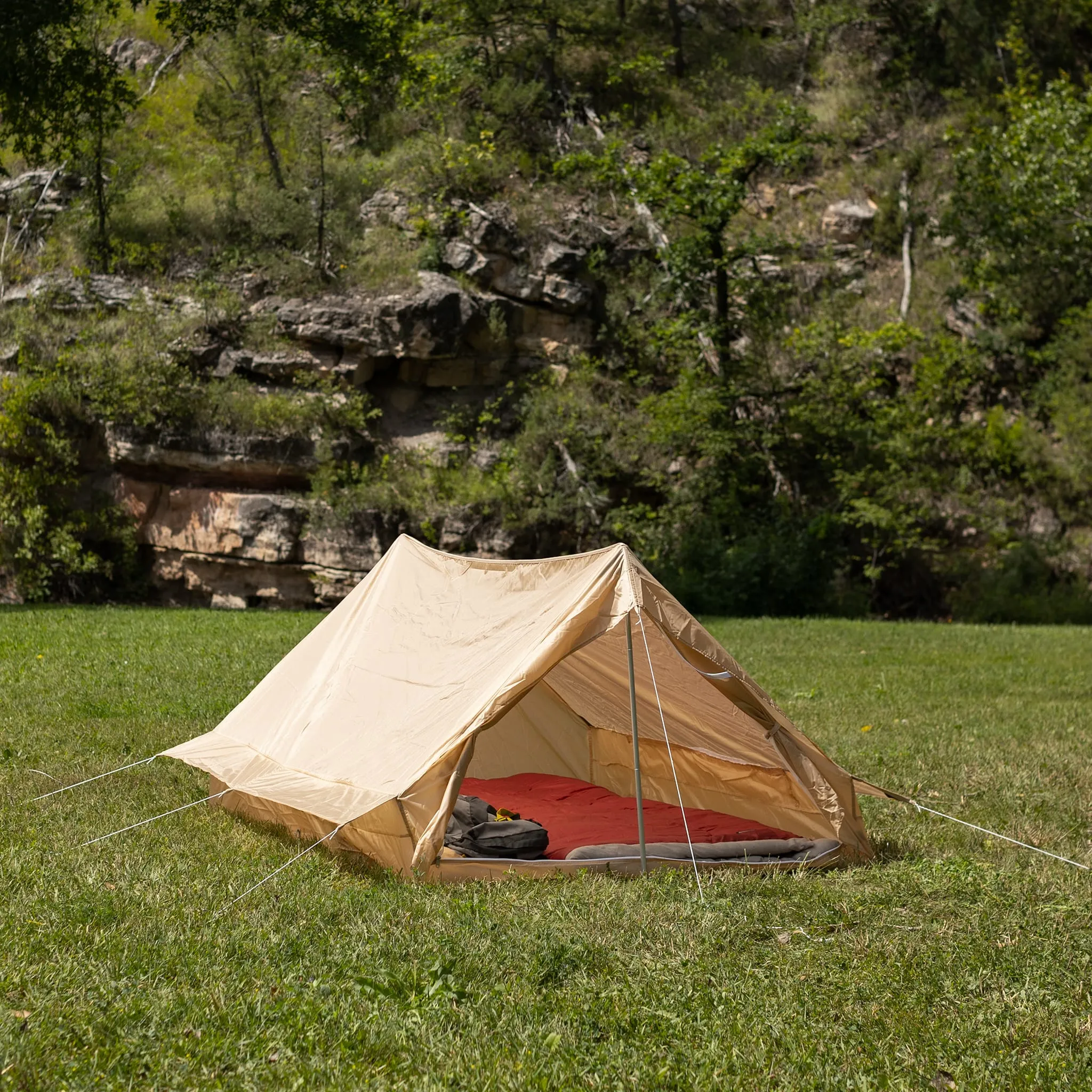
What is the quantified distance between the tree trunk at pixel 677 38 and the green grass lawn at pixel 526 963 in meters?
24.9

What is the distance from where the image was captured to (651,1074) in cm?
329

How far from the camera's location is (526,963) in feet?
13.1

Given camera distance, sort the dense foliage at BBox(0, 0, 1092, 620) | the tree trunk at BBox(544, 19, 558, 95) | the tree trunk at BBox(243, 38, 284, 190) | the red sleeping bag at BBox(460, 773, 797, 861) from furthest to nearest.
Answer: the tree trunk at BBox(544, 19, 558, 95) → the tree trunk at BBox(243, 38, 284, 190) → the dense foliage at BBox(0, 0, 1092, 620) → the red sleeping bag at BBox(460, 773, 797, 861)

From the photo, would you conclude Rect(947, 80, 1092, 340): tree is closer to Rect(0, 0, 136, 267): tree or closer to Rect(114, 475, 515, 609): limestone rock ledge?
Rect(114, 475, 515, 609): limestone rock ledge

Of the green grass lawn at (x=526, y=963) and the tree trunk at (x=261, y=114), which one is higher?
the tree trunk at (x=261, y=114)

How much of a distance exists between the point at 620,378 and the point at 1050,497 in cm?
880

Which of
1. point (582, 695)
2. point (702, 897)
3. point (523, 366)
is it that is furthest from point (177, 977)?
point (523, 366)

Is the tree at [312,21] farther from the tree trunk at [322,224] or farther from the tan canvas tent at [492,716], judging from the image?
the tan canvas tent at [492,716]

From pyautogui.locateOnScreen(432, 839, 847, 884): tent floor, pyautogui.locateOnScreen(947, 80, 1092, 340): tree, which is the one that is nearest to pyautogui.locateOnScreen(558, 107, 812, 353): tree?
pyautogui.locateOnScreen(947, 80, 1092, 340): tree

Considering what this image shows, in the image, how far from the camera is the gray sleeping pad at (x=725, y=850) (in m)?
5.27

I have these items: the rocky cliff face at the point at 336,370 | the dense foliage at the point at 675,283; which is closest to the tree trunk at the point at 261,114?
the dense foliage at the point at 675,283

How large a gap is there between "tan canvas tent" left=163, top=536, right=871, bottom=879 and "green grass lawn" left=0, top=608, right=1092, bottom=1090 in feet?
0.95

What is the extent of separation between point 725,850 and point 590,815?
4.21 ft

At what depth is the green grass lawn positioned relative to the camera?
332 centimetres
